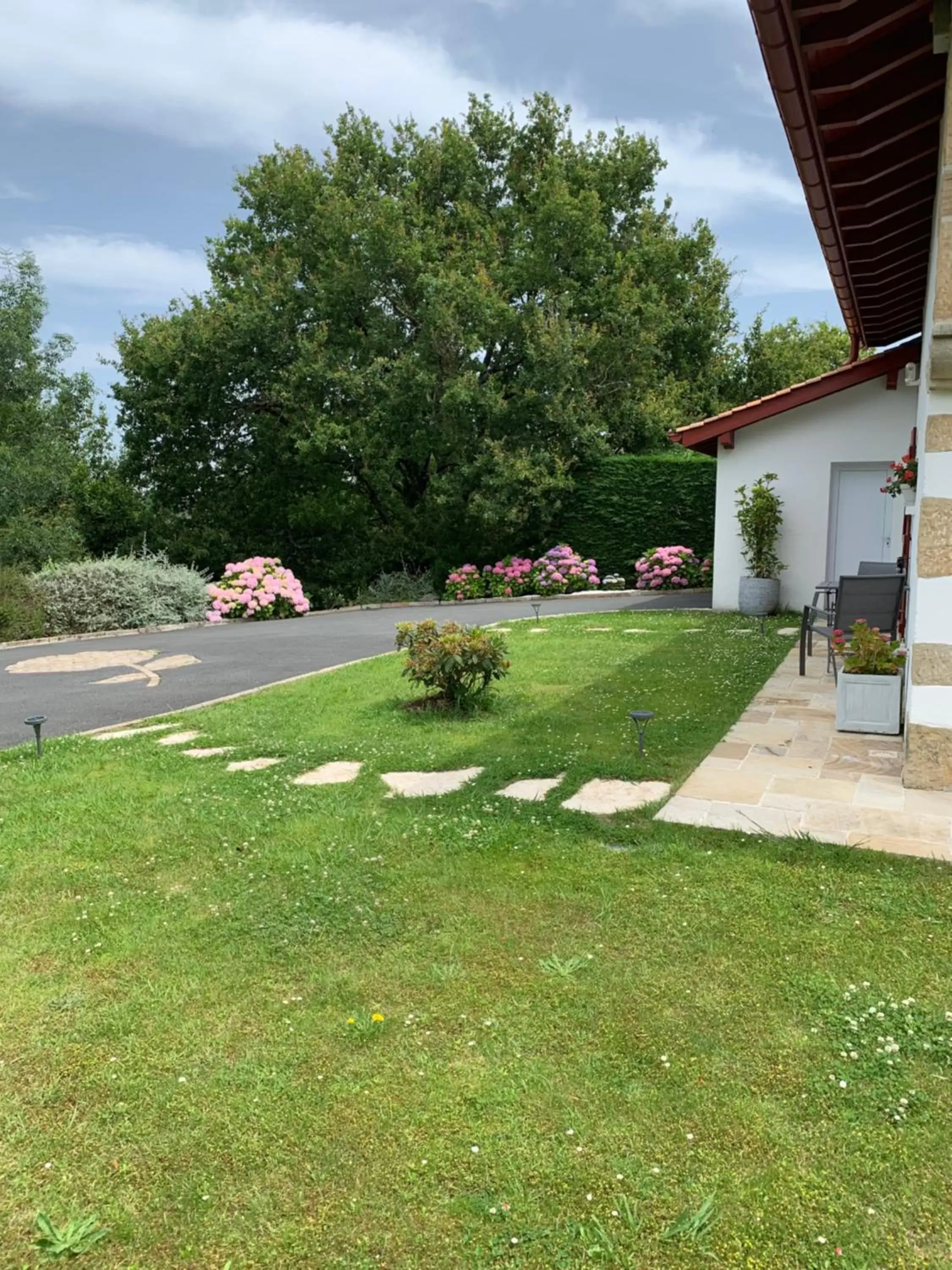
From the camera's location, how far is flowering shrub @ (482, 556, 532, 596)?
18281 millimetres

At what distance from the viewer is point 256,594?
53.1 feet

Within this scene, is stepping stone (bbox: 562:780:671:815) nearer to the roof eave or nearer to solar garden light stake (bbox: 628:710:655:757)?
solar garden light stake (bbox: 628:710:655:757)

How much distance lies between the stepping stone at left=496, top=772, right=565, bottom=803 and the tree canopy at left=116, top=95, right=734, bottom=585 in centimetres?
1369

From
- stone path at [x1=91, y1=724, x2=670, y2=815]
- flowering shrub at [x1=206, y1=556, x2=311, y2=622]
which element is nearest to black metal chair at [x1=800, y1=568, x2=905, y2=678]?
stone path at [x1=91, y1=724, x2=670, y2=815]

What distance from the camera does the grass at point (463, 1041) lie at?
6.25 ft

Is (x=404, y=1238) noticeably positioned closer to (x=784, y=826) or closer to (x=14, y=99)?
(x=784, y=826)

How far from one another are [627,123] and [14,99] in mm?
14267

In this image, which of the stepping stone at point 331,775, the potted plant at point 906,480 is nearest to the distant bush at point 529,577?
the potted plant at point 906,480

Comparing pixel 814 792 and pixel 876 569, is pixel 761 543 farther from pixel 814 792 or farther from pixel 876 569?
pixel 814 792

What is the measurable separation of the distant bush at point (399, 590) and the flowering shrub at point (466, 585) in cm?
113

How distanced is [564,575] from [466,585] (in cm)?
223

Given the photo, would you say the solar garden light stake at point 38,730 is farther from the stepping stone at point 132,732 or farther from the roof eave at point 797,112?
the roof eave at point 797,112

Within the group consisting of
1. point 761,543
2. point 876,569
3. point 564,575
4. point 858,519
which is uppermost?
point 858,519

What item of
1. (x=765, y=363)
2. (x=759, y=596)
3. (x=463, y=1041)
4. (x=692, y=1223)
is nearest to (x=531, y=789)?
(x=463, y=1041)
